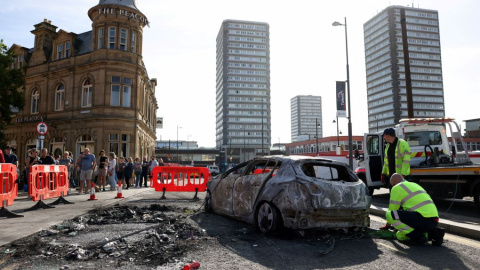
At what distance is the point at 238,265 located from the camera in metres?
3.75

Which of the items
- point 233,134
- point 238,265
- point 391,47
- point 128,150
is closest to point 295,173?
point 238,265

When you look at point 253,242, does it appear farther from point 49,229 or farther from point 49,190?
point 49,190

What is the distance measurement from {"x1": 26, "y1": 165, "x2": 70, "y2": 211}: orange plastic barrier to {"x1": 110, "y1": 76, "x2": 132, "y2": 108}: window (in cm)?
1533

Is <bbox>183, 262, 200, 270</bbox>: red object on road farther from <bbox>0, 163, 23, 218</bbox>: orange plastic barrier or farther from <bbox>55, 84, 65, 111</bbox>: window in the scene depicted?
<bbox>55, 84, 65, 111</bbox>: window

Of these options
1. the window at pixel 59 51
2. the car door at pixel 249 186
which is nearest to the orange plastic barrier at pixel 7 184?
the car door at pixel 249 186

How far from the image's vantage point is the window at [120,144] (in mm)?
24203

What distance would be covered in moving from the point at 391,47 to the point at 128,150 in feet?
351

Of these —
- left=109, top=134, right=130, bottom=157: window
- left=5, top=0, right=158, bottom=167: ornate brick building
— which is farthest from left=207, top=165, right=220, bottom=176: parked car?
left=109, top=134, right=130, bottom=157: window

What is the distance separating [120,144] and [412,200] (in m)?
22.7

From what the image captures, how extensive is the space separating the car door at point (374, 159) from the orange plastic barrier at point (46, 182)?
1003cm

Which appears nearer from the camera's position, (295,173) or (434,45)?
(295,173)

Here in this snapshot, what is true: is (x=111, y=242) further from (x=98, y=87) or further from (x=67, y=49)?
(x=67, y=49)

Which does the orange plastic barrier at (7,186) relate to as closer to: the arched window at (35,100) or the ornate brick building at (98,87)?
the ornate brick building at (98,87)

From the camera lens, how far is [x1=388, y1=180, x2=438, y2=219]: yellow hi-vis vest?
15.8 ft
